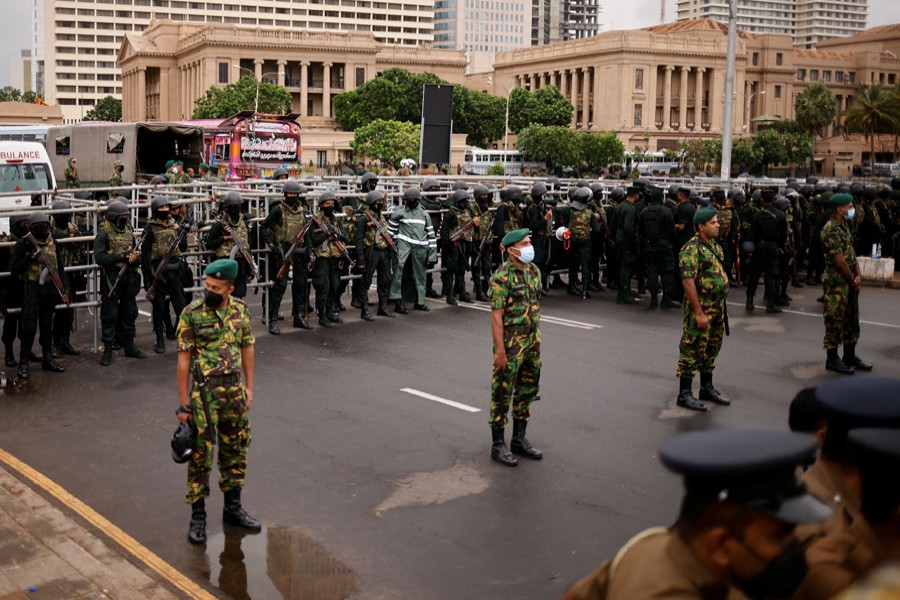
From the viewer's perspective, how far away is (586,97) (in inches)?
4921

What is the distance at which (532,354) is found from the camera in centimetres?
923

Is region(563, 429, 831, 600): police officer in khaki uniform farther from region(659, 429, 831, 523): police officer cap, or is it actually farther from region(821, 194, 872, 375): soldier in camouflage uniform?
region(821, 194, 872, 375): soldier in camouflage uniform

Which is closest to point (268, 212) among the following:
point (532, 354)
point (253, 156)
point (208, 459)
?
point (532, 354)

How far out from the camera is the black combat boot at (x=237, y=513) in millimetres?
7918

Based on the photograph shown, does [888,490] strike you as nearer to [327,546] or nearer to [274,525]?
[327,546]

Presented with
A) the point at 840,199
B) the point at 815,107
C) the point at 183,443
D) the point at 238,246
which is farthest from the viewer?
the point at 815,107

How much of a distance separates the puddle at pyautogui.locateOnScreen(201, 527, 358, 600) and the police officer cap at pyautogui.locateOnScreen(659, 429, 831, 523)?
4.40 m

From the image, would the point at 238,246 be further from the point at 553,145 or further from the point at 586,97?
the point at 586,97

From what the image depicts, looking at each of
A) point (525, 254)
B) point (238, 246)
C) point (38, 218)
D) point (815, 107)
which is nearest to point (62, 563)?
point (525, 254)

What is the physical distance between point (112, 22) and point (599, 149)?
122 m

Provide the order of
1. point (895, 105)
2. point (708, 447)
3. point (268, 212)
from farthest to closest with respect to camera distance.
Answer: point (895, 105)
point (268, 212)
point (708, 447)

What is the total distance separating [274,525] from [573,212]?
12.2 meters

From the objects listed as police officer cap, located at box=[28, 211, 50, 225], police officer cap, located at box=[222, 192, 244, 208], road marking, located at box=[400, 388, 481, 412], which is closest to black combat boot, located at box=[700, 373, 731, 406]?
road marking, located at box=[400, 388, 481, 412]

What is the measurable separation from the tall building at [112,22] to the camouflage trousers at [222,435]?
175 m
